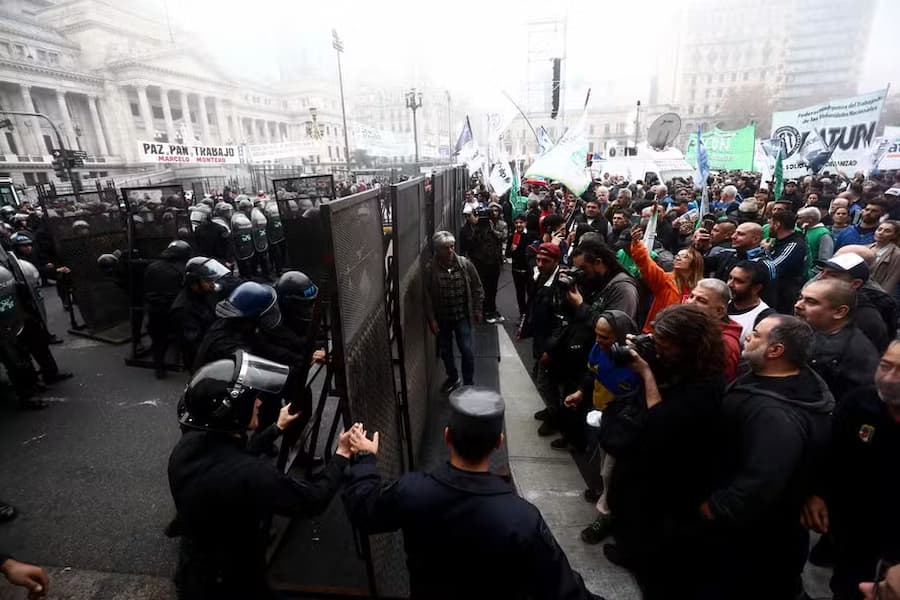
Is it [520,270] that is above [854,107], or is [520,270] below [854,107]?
below

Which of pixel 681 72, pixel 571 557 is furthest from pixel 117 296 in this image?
pixel 681 72

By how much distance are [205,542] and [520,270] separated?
5749 millimetres

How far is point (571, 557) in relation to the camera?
114 inches

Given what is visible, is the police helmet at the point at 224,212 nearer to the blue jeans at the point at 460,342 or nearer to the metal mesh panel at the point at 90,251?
the metal mesh panel at the point at 90,251

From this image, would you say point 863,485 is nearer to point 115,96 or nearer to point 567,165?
point 567,165

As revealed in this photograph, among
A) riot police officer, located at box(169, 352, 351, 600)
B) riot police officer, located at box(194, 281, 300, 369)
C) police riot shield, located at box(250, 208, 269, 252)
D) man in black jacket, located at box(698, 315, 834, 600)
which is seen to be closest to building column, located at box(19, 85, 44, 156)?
police riot shield, located at box(250, 208, 269, 252)

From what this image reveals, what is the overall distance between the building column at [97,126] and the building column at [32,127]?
5.99 metres

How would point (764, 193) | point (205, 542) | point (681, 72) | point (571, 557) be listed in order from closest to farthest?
point (205, 542) < point (571, 557) < point (764, 193) < point (681, 72)

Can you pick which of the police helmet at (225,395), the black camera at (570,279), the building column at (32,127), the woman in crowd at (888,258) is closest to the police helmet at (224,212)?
the black camera at (570,279)

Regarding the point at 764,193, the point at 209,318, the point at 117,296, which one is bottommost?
the point at 117,296

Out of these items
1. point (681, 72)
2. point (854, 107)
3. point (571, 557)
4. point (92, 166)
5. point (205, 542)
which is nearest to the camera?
point (205, 542)

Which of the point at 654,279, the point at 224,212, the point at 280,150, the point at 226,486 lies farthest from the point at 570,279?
the point at 280,150

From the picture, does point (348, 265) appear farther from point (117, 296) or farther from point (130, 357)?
point (117, 296)

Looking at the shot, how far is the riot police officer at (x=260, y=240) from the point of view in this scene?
9.65 m
